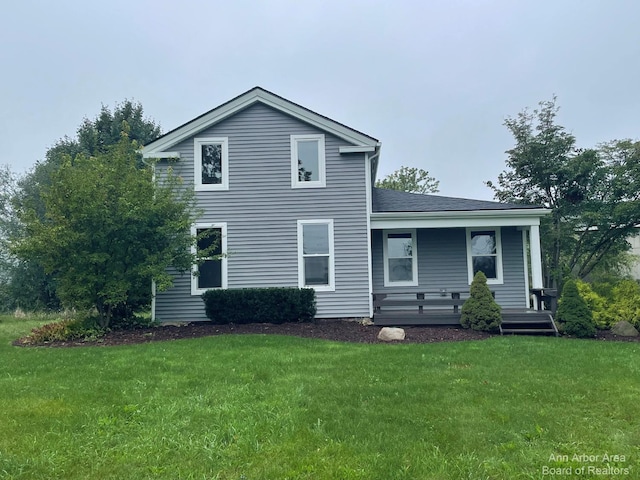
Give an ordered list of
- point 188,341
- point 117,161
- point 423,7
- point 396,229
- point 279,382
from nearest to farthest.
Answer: point 279,382 < point 188,341 < point 117,161 < point 396,229 < point 423,7

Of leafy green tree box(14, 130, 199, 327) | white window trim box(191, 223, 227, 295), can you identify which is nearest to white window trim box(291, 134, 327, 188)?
white window trim box(191, 223, 227, 295)

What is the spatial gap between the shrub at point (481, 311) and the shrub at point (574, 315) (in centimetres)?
→ 144

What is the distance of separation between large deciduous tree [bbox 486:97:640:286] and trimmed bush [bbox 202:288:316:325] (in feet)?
37.0

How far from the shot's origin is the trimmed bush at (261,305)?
39.3 feet

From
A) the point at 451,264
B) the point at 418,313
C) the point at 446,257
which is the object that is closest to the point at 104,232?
the point at 418,313

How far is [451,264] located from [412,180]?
23.4 metres

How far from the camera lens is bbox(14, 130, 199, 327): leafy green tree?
10.4 meters

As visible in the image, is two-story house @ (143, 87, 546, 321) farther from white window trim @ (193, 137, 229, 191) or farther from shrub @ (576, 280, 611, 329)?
shrub @ (576, 280, 611, 329)

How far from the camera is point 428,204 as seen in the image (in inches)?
542

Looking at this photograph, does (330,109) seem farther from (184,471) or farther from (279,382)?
→ (184,471)

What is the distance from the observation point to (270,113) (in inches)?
520

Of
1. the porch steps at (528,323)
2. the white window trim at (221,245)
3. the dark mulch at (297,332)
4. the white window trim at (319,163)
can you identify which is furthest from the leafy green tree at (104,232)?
the porch steps at (528,323)

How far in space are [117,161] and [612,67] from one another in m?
19.0

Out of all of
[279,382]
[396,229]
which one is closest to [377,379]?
[279,382]
